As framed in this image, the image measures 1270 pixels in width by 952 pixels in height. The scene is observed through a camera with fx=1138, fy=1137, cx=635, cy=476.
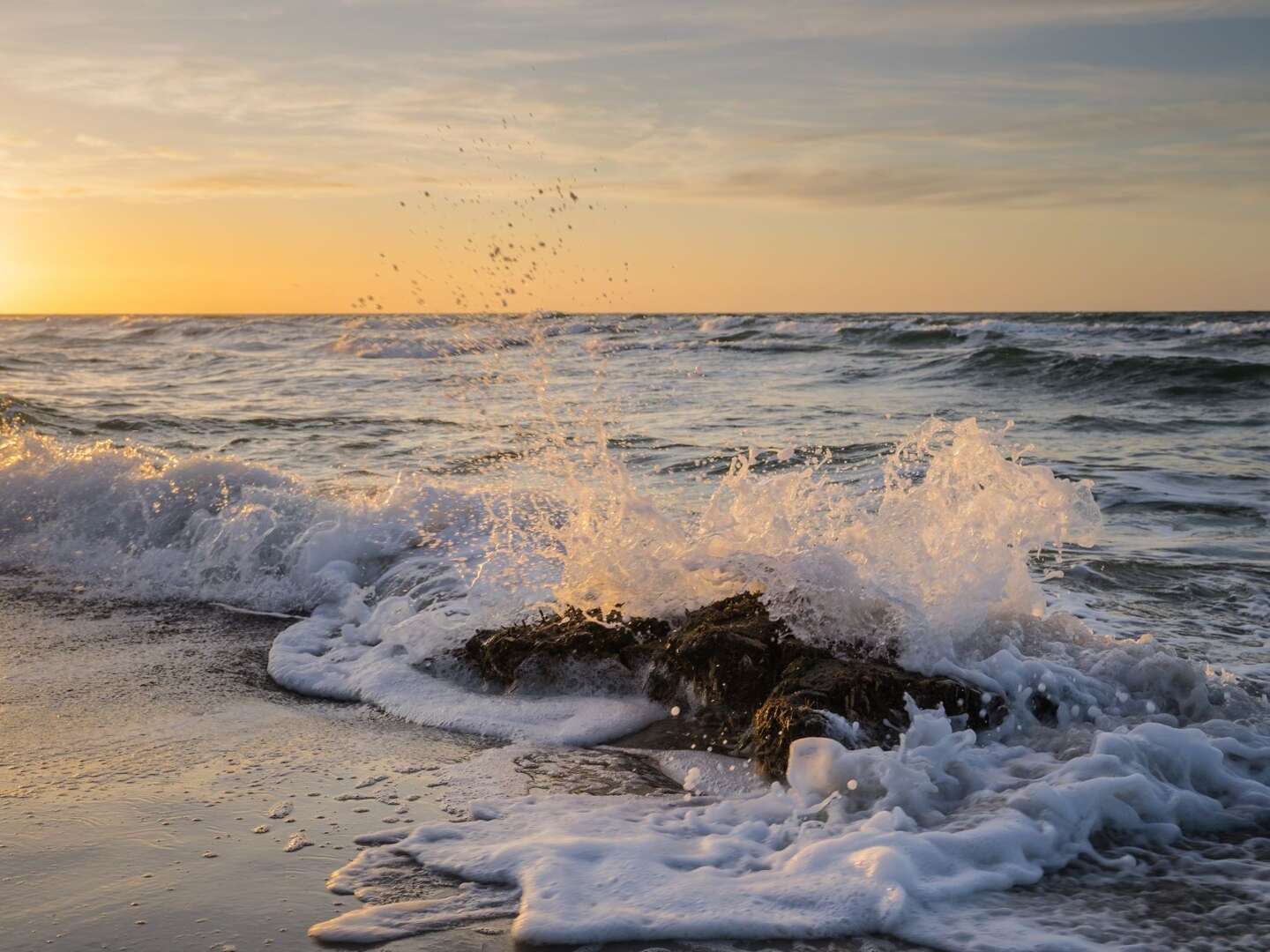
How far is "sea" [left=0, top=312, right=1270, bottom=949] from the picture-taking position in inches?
121

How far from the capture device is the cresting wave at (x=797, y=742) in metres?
3.08

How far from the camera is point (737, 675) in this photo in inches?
178

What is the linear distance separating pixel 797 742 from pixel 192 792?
200 cm

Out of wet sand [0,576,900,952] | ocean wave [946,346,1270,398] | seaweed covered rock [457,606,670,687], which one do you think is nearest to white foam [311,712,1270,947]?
wet sand [0,576,900,952]

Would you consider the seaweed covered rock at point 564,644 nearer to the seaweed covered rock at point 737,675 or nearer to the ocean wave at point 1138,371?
the seaweed covered rock at point 737,675

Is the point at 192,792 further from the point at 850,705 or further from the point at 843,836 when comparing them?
the point at 850,705

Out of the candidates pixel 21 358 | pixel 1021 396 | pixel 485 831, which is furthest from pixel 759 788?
pixel 21 358

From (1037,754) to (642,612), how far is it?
6.04 feet

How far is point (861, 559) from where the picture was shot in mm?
4863

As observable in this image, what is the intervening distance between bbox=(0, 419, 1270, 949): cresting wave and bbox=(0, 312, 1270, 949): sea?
13mm

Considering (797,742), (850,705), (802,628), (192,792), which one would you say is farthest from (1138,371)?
(192,792)

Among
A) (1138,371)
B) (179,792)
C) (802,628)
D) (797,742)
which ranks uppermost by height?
(1138,371)

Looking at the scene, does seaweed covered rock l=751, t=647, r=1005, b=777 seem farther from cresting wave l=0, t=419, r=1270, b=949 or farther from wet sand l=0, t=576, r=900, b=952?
wet sand l=0, t=576, r=900, b=952

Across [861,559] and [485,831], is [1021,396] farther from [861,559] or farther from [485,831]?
[485,831]
